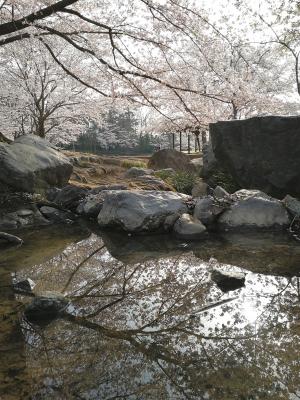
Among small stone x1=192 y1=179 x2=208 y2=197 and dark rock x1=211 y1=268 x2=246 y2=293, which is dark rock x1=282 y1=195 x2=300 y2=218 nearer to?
small stone x1=192 y1=179 x2=208 y2=197

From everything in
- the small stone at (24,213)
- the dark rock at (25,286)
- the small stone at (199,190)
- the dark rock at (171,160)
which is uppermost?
the dark rock at (171,160)

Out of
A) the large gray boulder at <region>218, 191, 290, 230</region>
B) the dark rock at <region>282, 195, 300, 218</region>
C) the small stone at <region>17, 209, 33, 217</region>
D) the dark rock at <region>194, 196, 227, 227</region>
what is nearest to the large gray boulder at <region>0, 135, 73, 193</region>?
the small stone at <region>17, 209, 33, 217</region>

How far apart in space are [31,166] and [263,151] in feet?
19.1

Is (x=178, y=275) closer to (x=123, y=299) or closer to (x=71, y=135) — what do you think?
(x=123, y=299)

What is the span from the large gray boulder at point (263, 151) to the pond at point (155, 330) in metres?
2.69

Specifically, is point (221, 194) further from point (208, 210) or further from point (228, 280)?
point (228, 280)

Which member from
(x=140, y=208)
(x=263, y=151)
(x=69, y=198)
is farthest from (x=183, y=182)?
(x=140, y=208)

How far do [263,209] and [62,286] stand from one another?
15.2 ft

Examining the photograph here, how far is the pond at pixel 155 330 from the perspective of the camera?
2572 mm

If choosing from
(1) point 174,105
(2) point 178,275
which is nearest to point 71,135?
(1) point 174,105

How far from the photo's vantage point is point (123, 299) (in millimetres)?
4090

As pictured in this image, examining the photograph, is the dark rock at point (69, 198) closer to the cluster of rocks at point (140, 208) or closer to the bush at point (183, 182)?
the cluster of rocks at point (140, 208)

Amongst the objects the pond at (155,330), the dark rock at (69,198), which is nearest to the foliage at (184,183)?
the dark rock at (69,198)

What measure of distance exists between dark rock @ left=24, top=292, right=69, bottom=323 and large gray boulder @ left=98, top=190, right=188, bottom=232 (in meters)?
3.47
